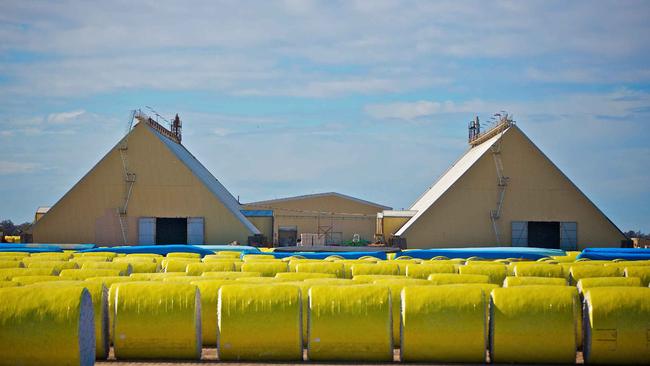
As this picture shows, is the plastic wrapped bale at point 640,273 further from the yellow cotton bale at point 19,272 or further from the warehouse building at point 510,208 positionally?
the warehouse building at point 510,208

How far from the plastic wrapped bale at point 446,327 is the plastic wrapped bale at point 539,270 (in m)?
7.05

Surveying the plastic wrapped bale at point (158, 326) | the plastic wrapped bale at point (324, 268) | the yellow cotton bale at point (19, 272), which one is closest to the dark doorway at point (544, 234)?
the plastic wrapped bale at point (324, 268)

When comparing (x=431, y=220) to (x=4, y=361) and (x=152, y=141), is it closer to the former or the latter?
(x=152, y=141)

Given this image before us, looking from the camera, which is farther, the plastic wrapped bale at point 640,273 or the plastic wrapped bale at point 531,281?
the plastic wrapped bale at point 640,273

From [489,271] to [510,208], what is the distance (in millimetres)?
26939

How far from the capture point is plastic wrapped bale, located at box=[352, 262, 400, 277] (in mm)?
16984

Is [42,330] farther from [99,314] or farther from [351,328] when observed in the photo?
[351,328]

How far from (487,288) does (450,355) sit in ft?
4.19

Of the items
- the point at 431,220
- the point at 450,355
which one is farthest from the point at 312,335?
the point at 431,220

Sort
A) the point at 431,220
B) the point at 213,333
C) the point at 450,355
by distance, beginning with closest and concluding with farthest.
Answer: the point at 450,355 < the point at 213,333 < the point at 431,220

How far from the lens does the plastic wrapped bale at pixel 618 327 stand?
11.1 m

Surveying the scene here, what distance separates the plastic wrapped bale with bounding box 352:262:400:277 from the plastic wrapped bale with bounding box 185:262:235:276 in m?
3.12

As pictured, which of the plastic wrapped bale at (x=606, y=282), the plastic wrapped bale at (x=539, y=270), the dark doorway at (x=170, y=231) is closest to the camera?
the plastic wrapped bale at (x=606, y=282)

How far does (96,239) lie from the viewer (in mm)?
43156
